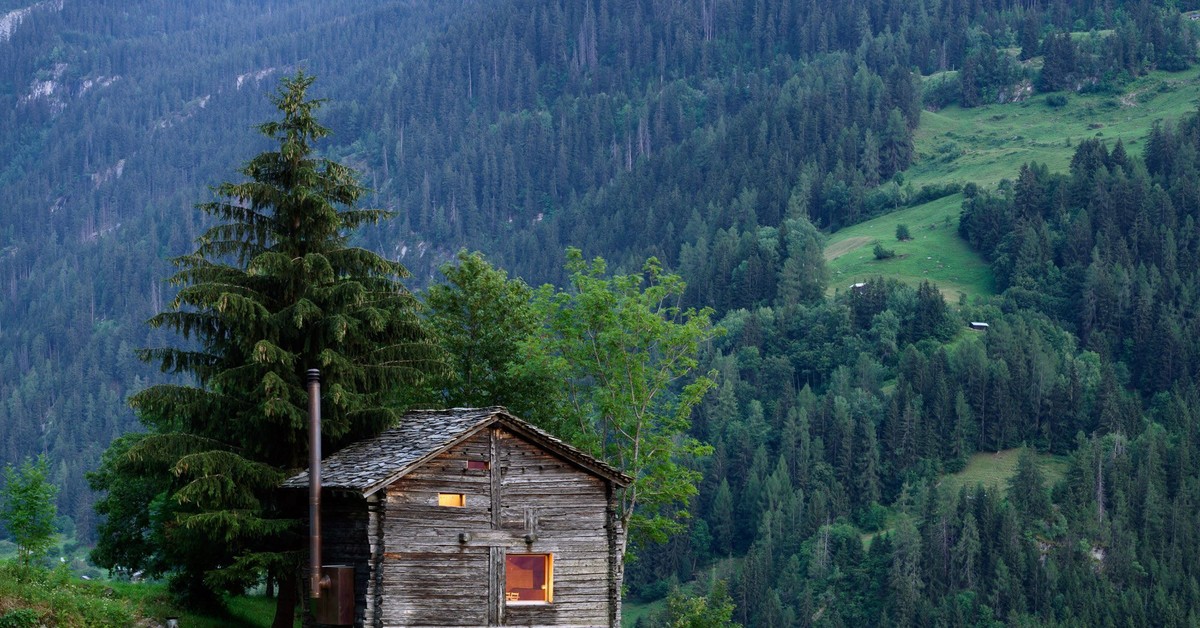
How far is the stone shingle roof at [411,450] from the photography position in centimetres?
3825

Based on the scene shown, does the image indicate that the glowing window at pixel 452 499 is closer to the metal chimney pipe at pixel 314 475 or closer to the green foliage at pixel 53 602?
the metal chimney pipe at pixel 314 475

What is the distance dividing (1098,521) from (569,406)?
133 metres

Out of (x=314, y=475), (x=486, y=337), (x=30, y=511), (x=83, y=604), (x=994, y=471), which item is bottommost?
(x=994, y=471)

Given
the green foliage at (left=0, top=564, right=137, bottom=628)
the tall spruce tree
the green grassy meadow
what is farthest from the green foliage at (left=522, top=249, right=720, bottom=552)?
the green grassy meadow

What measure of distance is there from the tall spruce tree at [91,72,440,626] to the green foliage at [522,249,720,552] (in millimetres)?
15348

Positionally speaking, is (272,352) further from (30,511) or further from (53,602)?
(53,602)

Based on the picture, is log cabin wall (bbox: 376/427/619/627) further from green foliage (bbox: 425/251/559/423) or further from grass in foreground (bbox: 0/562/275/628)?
green foliage (bbox: 425/251/559/423)

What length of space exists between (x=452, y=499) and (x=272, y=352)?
5.65 metres

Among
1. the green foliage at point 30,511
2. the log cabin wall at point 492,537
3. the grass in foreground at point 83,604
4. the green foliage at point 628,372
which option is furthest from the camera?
the green foliage at point 628,372

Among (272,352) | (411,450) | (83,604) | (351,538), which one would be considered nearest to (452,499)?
(411,450)

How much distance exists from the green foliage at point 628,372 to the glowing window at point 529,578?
578 inches

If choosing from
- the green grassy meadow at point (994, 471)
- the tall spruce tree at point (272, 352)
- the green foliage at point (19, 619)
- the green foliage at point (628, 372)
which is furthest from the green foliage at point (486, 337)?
the green grassy meadow at point (994, 471)

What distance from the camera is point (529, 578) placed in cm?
4112

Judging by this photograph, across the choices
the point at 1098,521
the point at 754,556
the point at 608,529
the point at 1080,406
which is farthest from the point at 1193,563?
the point at 608,529
